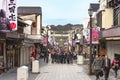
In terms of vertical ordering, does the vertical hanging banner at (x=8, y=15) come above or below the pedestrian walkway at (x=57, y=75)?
above

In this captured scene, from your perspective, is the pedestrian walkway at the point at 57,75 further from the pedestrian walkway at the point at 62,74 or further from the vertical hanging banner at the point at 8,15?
the vertical hanging banner at the point at 8,15

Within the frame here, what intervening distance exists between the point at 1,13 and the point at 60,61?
3218cm

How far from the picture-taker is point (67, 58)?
58.3 m

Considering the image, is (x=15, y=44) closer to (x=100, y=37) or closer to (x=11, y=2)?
(x=100, y=37)

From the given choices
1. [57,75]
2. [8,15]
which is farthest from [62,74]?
[8,15]

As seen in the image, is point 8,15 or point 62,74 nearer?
point 8,15

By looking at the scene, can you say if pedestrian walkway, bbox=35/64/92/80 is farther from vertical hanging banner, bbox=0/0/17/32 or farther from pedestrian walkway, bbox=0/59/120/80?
vertical hanging banner, bbox=0/0/17/32

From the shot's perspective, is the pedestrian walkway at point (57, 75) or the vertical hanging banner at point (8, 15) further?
the pedestrian walkway at point (57, 75)

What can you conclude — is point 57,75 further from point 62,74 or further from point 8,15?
point 8,15

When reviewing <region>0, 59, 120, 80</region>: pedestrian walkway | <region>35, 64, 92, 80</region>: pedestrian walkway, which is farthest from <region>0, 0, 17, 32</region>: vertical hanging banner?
<region>35, 64, 92, 80</region>: pedestrian walkway

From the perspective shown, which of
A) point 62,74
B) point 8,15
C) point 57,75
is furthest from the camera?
point 62,74

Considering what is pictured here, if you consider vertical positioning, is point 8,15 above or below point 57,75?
above

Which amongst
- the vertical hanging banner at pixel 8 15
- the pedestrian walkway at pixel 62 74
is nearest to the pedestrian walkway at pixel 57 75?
the pedestrian walkway at pixel 62 74

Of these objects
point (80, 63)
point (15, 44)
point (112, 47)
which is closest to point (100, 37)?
point (112, 47)
